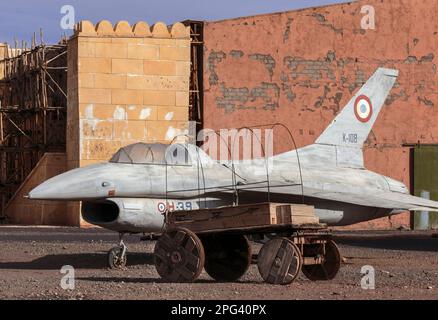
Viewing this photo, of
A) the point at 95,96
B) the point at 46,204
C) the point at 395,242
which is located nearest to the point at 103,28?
the point at 95,96

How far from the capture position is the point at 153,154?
19.8 meters

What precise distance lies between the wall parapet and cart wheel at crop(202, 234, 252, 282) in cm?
2082

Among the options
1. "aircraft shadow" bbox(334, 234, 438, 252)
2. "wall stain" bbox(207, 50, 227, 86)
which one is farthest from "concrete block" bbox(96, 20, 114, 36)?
"aircraft shadow" bbox(334, 234, 438, 252)

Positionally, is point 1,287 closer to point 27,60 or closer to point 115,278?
point 115,278

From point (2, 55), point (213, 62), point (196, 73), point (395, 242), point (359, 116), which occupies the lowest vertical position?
point (395, 242)

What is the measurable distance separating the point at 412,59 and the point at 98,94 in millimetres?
14140

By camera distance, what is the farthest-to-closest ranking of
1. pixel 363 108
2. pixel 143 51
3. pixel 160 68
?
pixel 160 68 → pixel 143 51 → pixel 363 108

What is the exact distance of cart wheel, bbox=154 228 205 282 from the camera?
1523cm

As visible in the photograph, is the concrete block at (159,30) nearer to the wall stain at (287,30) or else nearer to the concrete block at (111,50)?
the concrete block at (111,50)

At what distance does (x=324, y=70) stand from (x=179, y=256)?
24.2 meters

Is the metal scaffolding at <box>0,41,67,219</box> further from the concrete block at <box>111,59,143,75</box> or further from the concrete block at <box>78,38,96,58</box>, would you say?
the concrete block at <box>111,59,143,75</box>

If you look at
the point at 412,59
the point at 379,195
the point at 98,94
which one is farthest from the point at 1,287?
the point at 412,59

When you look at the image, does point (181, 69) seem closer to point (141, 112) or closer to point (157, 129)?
point (141, 112)
